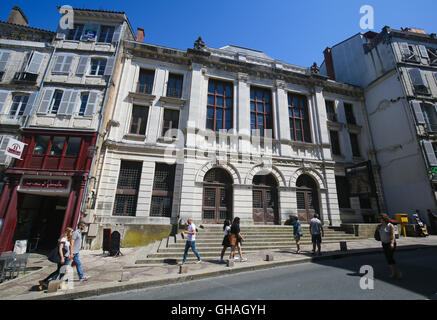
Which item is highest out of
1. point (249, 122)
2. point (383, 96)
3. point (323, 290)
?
point (383, 96)

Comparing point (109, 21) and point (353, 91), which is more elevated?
point (109, 21)

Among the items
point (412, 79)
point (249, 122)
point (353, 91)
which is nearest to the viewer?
point (249, 122)

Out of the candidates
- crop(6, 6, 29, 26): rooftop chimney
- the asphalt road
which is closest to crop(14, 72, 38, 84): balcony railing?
crop(6, 6, 29, 26): rooftop chimney

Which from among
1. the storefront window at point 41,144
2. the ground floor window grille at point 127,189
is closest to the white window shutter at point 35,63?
the storefront window at point 41,144

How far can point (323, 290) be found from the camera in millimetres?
4551

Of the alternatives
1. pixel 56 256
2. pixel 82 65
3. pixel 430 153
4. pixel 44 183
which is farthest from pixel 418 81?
pixel 44 183

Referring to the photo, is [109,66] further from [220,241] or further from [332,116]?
[332,116]

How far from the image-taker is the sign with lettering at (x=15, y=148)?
33.3 ft

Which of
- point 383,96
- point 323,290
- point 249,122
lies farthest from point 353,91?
point 323,290

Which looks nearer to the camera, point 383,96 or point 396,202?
point 396,202

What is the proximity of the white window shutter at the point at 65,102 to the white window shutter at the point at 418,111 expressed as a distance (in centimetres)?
A: 2613
